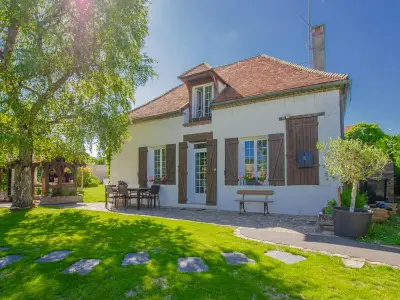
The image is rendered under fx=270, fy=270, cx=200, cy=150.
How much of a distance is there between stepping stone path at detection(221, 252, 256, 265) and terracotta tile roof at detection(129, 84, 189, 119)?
335 inches

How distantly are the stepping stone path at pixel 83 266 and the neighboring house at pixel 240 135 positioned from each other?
6819 mm

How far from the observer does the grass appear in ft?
9.40

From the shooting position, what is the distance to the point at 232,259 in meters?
4.02

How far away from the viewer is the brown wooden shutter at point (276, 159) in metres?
9.21

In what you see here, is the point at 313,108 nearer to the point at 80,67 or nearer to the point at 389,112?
the point at 80,67

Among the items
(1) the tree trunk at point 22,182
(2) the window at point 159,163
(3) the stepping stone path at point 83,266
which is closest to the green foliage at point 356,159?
(3) the stepping stone path at point 83,266

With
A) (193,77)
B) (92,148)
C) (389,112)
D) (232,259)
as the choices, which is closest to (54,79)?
(92,148)

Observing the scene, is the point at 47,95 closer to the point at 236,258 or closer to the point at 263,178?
the point at 263,178

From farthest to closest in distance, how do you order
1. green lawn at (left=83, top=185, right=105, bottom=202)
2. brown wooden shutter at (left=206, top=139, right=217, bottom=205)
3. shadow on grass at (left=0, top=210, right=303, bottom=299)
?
green lawn at (left=83, top=185, right=105, bottom=202) < brown wooden shutter at (left=206, top=139, right=217, bottom=205) < shadow on grass at (left=0, top=210, right=303, bottom=299)

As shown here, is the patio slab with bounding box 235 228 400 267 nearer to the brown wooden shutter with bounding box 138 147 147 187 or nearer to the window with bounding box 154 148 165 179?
the window with bounding box 154 148 165 179

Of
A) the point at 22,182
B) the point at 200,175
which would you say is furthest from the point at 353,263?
the point at 22,182

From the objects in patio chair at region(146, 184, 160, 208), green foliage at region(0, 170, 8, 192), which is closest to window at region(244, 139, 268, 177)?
patio chair at region(146, 184, 160, 208)

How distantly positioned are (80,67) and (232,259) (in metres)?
8.32

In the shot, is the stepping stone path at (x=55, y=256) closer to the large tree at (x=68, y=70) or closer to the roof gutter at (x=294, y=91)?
the large tree at (x=68, y=70)
